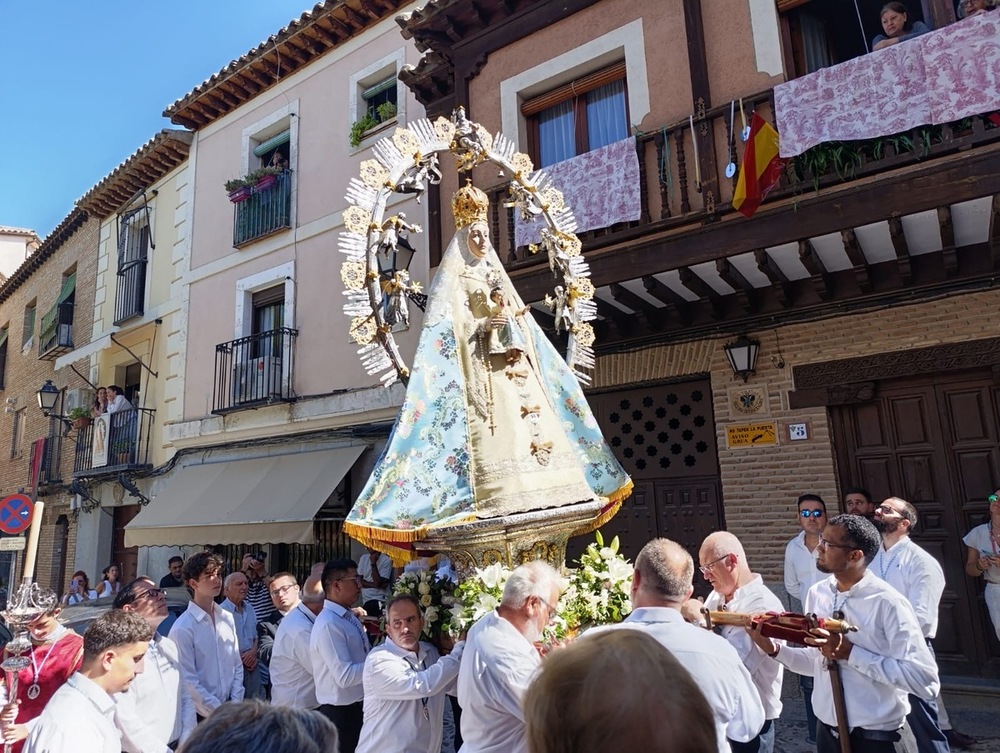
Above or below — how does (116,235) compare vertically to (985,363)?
above

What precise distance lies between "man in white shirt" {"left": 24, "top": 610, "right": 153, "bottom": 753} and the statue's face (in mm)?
2331

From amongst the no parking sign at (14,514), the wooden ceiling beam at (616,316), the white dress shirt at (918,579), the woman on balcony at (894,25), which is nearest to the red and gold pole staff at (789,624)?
the white dress shirt at (918,579)

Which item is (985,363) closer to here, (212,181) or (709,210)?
(709,210)

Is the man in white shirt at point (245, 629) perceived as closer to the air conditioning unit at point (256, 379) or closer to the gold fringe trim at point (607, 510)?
the gold fringe trim at point (607, 510)

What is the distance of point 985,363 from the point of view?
593 cm

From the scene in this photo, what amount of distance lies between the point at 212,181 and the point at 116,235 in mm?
4000

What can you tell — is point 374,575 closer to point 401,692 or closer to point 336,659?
point 336,659

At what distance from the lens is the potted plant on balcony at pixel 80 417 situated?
14.7 metres

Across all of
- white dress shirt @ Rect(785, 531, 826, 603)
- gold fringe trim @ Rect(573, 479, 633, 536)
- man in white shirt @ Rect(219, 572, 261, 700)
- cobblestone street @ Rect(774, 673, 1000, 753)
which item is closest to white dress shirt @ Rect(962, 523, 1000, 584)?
cobblestone street @ Rect(774, 673, 1000, 753)

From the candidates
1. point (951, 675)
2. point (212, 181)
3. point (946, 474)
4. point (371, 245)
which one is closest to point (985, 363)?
point (946, 474)

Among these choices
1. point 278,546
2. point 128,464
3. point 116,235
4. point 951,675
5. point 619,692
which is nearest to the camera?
point 619,692

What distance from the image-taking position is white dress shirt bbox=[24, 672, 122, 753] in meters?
2.25

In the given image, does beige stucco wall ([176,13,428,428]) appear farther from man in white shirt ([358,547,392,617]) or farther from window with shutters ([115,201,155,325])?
man in white shirt ([358,547,392,617])

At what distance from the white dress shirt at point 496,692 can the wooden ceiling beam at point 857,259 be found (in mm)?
4493
